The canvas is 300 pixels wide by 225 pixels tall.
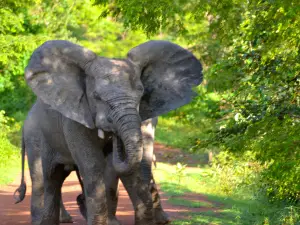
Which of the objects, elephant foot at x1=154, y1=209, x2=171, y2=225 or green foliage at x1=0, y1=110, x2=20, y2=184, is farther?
green foliage at x1=0, y1=110, x2=20, y2=184

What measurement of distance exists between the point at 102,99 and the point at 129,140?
71 centimetres

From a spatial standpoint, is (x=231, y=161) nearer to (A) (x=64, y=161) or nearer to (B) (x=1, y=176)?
(B) (x=1, y=176)

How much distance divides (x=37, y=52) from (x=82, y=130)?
934mm

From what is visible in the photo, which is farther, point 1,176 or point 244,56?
point 1,176

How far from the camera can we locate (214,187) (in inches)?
647

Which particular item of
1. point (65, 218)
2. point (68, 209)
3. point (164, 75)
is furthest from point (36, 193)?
point (68, 209)

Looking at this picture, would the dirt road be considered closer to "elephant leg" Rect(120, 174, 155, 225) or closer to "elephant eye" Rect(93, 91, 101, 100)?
"elephant leg" Rect(120, 174, 155, 225)

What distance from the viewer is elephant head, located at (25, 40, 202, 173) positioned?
794 cm

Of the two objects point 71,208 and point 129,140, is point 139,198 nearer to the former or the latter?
point 129,140

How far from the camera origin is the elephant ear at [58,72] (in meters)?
8.64

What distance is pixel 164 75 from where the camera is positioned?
9.02m

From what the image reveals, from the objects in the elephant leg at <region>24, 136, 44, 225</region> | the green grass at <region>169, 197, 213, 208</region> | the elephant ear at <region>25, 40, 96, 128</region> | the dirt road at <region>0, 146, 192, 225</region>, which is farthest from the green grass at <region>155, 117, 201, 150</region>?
the elephant ear at <region>25, 40, 96, 128</region>

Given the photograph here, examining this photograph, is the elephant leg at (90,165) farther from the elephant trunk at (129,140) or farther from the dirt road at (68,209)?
the dirt road at (68,209)

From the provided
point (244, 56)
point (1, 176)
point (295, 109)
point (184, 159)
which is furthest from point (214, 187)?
point (184, 159)
